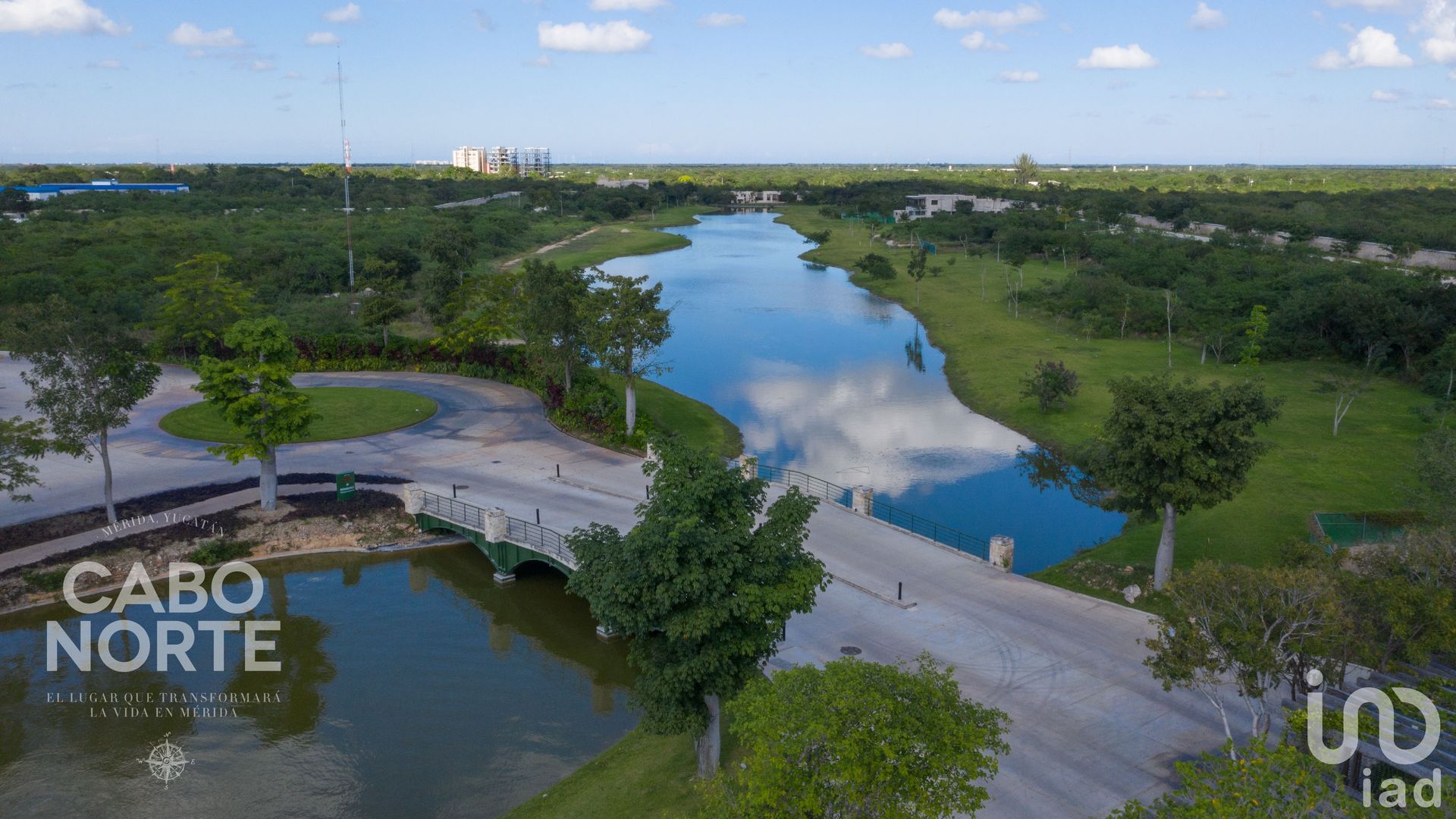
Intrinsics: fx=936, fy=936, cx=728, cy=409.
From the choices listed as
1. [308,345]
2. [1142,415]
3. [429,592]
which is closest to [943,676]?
[1142,415]

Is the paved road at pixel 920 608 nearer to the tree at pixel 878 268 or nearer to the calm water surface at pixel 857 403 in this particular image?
the calm water surface at pixel 857 403

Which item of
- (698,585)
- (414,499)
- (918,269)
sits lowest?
(414,499)

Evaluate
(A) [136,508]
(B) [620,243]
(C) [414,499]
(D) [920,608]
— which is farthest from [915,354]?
(B) [620,243]

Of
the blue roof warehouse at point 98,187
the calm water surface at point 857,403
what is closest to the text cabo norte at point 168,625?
the calm water surface at point 857,403

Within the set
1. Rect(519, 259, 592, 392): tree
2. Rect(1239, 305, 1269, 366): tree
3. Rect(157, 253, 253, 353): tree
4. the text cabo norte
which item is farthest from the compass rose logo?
Rect(1239, 305, 1269, 366): tree

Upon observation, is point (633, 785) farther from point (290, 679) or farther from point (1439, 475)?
point (1439, 475)

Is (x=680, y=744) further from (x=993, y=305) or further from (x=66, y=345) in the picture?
(x=993, y=305)
